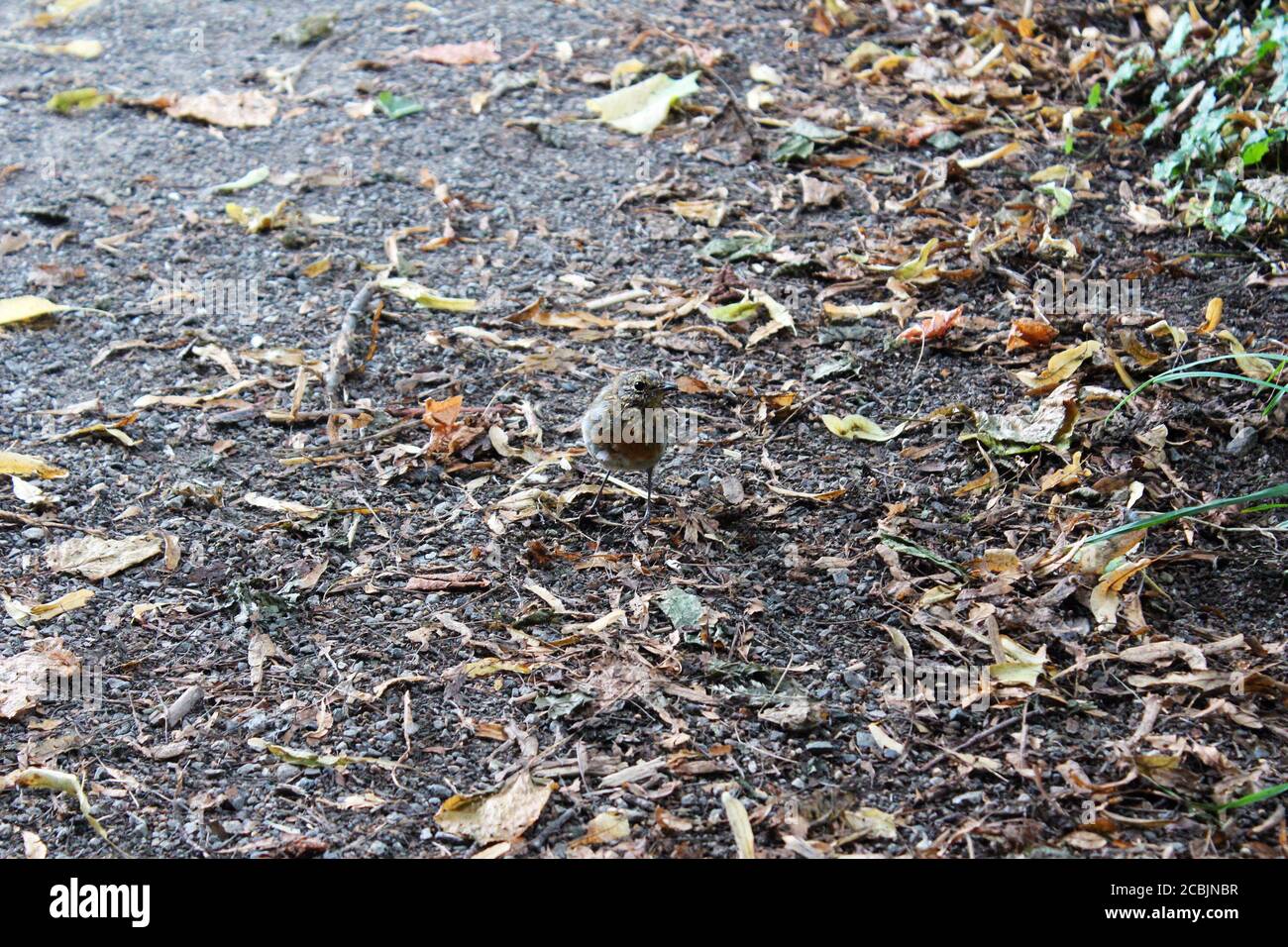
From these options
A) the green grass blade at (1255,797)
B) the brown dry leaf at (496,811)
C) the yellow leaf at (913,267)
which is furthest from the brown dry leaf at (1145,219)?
the brown dry leaf at (496,811)

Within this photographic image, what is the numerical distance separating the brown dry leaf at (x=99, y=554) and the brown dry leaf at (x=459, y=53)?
4449mm

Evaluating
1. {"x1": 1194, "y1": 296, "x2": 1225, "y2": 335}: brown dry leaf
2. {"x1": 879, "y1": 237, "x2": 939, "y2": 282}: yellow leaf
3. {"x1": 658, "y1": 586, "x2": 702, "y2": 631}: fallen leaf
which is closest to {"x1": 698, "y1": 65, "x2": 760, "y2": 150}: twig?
{"x1": 879, "y1": 237, "x2": 939, "y2": 282}: yellow leaf

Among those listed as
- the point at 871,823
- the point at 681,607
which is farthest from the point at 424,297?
the point at 871,823

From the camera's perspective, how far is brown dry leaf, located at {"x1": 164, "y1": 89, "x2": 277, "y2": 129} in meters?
7.06

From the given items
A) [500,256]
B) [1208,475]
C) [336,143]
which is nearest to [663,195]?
[500,256]

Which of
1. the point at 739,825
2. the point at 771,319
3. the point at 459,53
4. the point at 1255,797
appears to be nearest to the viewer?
the point at 1255,797

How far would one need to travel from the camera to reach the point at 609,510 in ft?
14.5

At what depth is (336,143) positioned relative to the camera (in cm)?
681

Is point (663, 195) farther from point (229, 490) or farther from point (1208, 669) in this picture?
point (1208, 669)

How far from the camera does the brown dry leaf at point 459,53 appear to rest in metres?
7.55

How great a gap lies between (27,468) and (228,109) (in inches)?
136

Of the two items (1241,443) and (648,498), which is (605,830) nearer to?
(648,498)

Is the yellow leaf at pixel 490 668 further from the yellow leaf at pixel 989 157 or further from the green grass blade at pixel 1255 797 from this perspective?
the yellow leaf at pixel 989 157
